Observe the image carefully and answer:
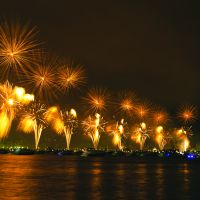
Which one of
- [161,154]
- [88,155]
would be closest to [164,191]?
[88,155]

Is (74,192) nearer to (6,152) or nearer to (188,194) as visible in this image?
(188,194)

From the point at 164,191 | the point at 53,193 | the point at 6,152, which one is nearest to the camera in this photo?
the point at 53,193

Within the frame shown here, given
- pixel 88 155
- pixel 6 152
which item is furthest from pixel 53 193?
pixel 6 152

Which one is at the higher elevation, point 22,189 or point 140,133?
point 140,133

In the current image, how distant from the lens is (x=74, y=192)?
33.7m

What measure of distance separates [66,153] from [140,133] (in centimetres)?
2598

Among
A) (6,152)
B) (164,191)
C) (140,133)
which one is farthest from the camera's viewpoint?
(6,152)

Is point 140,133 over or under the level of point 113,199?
over

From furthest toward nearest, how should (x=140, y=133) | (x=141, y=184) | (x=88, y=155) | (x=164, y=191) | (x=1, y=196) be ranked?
(x=140, y=133), (x=88, y=155), (x=141, y=184), (x=164, y=191), (x=1, y=196)

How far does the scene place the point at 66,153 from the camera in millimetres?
174500

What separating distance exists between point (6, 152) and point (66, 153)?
2304 cm

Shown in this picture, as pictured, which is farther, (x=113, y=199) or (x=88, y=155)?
(x=88, y=155)

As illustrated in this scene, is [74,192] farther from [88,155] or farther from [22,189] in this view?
[88,155]

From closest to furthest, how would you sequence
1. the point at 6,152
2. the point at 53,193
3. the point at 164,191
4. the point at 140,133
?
the point at 53,193 → the point at 164,191 → the point at 140,133 → the point at 6,152
